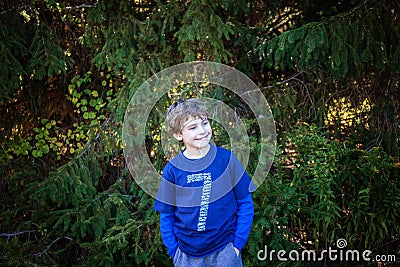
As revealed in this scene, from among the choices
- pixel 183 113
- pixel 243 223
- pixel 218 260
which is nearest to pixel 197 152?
pixel 183 113

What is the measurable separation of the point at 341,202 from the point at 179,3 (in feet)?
8.20

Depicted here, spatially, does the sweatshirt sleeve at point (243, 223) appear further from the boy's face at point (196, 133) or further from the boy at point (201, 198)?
the boy's face at point (196, 133)

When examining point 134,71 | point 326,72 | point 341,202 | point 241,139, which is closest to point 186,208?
point 241,139

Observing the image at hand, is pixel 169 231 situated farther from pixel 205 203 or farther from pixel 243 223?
pixel 243 223

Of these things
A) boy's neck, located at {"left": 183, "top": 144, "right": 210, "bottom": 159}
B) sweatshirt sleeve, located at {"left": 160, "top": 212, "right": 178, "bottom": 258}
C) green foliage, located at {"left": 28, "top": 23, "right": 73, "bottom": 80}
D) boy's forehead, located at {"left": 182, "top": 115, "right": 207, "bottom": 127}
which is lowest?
sweatshirt sleeve, located at {"left": 160, "top": 212, "right": 178, "bottom": 258}

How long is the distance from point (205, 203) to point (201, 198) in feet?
0.13

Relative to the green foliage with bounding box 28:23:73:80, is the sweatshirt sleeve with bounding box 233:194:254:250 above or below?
below

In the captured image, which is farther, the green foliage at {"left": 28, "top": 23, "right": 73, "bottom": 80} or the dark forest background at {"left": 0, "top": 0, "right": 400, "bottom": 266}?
the green foliage at {"left": 28, "top": 23, "right": 73, "bottom": 80}

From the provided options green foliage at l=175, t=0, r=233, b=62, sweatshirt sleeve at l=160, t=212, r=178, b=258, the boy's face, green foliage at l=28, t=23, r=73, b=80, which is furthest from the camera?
green foliage at l=28, t=23, r=73, b=80

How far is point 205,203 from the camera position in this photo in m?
2.91

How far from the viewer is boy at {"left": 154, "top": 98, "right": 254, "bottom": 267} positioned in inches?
114

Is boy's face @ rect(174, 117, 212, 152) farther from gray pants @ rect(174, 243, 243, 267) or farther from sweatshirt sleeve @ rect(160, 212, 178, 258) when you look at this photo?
gray pants @ rect(174, 243, 243, 267)

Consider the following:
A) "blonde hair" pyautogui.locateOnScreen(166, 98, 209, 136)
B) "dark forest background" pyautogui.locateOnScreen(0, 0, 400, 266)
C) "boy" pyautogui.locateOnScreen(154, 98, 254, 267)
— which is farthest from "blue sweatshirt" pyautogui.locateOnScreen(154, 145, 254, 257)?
"dark forest background" pyautogui.locateOnScreen(0, 0, 400, 266)

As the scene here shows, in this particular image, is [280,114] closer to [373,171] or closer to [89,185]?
[373,171]
